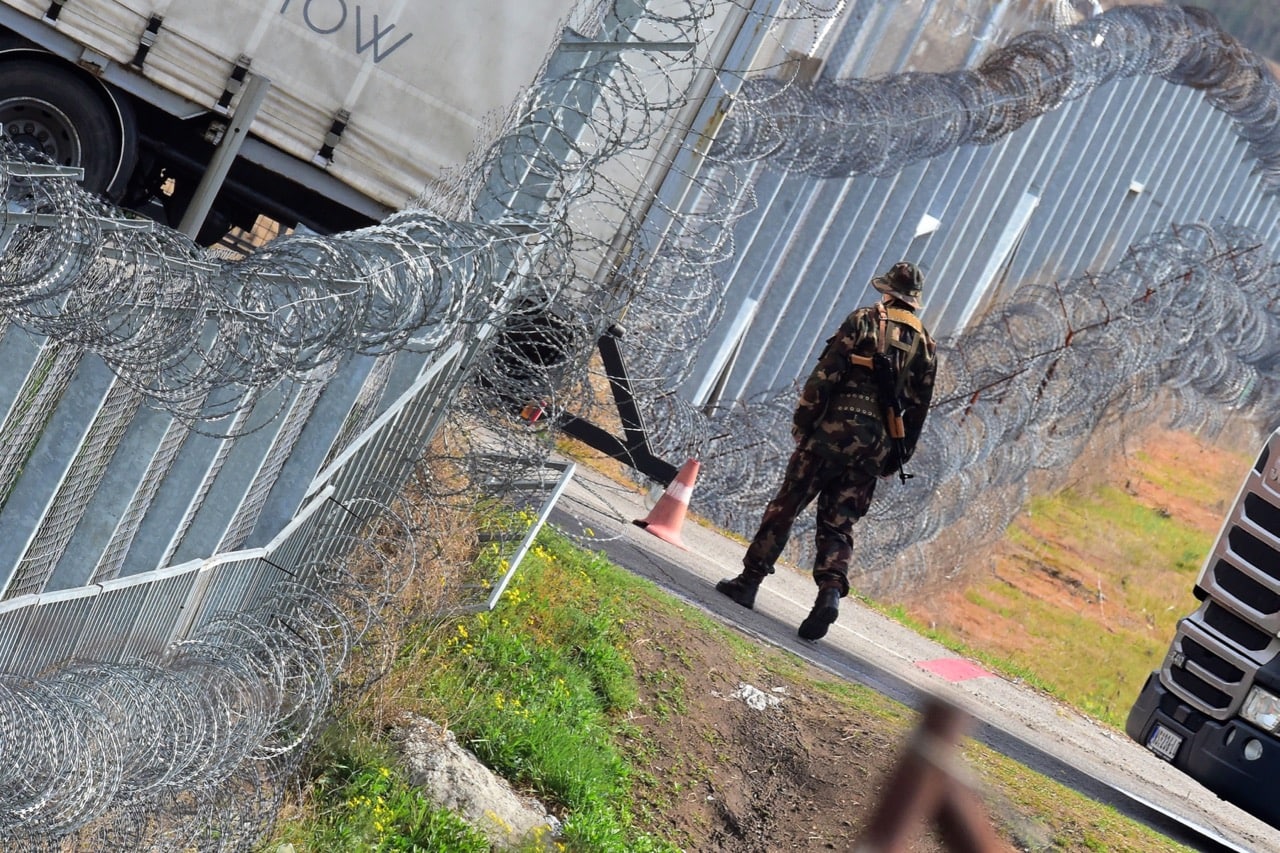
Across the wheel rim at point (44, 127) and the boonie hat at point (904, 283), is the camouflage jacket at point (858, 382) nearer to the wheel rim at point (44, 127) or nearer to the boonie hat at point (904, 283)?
the boonie hat at point (904, 283)

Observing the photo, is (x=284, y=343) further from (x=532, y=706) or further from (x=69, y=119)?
(x=69, y=119)

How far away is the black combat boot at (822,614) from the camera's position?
895cm

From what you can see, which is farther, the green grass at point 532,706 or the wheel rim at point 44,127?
the wheel rim at point 44,127

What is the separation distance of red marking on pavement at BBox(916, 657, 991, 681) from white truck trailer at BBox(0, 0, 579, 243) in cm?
440

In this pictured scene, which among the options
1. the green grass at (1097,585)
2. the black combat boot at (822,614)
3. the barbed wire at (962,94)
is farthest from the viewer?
the green grass at (1097,585)

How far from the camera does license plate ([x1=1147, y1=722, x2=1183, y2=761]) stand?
878 cm

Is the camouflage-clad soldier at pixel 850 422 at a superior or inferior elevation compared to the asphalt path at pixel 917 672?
superior

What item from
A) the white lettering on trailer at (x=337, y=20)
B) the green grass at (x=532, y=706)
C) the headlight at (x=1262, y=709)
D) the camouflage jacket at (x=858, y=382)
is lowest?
the green grass at (x=532, y=706)

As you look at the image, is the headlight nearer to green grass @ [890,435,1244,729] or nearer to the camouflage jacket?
the camouflage jacket

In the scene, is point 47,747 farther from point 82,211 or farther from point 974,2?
point 974,2

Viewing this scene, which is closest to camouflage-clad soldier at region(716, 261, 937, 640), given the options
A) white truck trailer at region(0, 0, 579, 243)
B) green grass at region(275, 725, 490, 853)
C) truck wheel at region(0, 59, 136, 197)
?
white truck trailer at region(0, 0, 579, 243)

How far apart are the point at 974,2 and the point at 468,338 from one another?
10586 millimetres

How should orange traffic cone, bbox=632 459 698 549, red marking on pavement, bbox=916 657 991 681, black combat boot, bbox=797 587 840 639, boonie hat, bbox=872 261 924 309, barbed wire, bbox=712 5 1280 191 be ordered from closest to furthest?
boonie hat, bbox=872 261 924 309 < black combat boot, bbox=797 587 840 639 < orange traffic cone, bbox=632 459 698 549 < barbed wire, bbox=712 5 1280 191 < red marking on pavement, bbox=916 657 991 681

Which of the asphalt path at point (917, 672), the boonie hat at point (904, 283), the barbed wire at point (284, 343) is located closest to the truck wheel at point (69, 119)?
the barbed wire at point (284, 343)
